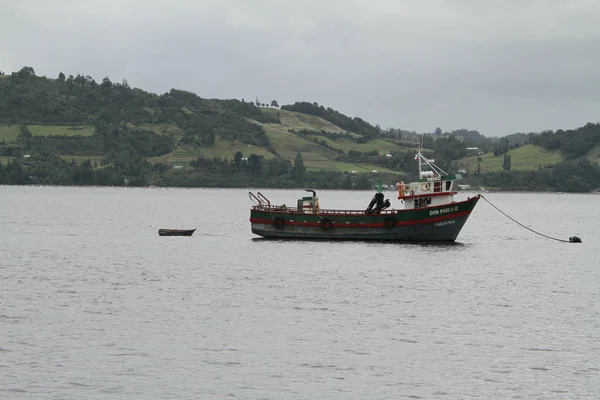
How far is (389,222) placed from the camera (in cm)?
8962

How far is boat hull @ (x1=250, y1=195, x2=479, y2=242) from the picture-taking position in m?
88.9

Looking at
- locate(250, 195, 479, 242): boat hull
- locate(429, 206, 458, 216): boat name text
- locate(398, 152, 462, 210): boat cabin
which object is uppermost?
locate(398, 152, 462, 210): boat cabin

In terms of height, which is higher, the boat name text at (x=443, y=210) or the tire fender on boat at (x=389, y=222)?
the boat name text at (x=443, y=210)

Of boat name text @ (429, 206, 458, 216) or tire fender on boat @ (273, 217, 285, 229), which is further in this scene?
tire fender on boat @ (273, 217, 285, 229)

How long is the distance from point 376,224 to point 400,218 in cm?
241

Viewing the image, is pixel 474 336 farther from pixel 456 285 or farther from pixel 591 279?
pixel 591 279

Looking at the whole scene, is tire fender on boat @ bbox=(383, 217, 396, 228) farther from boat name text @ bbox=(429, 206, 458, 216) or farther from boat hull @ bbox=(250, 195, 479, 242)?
boat name text @ bbox=(429, 206, 458, 216)

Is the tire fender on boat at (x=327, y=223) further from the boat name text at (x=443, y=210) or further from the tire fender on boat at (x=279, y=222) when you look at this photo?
the boat name text at (x=443, y=210)

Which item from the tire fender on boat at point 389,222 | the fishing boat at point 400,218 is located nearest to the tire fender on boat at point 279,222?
the fishing boat at point 400,218

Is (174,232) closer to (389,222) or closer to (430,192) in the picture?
(389,222)

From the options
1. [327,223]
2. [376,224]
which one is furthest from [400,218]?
[327,223]

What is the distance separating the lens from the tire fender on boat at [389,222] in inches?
3524

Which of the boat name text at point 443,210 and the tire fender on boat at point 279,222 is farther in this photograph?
the tire fender on boat at point 279,222

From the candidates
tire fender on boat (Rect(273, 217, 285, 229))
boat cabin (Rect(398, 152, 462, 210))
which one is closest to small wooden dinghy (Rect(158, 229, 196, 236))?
tire fender on boat (Rect(273, 217, 285, 229))
